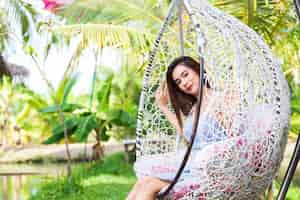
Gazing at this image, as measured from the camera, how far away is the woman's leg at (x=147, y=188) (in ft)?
8.43

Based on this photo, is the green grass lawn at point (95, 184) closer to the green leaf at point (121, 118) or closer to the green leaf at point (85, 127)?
the green leaf at point (85, 127)

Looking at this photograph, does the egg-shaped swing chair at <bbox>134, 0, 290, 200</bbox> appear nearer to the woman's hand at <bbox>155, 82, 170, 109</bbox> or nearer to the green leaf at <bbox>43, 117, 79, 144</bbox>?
the woman's hand at <bbox>155, 82, 170, 109</bbox>

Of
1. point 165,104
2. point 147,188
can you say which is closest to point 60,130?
point 165,104

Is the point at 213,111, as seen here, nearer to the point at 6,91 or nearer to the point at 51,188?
the point at 51,188

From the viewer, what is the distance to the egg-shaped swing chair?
8.13ft

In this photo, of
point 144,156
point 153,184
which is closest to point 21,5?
point 144,156

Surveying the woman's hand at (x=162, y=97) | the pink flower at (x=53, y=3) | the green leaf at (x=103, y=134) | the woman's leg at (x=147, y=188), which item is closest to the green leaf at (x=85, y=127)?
the green leaf at (x=103, y=134)

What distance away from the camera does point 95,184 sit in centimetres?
604

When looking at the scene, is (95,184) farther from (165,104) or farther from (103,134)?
(165,104)

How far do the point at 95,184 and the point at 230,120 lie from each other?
3.71 m

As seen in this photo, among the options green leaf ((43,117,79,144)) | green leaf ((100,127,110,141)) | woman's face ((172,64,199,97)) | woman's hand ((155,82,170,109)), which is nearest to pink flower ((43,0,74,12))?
woman's hand ((155,82,170,109))

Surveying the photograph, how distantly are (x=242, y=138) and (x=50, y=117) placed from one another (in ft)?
26.5

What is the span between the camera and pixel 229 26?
2.77m

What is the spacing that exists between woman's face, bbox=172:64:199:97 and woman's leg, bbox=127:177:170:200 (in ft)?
1.67
